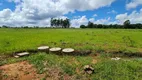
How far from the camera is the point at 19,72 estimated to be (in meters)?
10.5

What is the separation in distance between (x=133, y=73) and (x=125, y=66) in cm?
97

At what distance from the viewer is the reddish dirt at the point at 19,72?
9903 mm

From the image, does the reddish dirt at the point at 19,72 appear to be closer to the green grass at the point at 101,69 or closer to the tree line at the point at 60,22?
the green grass at the point at 101,69

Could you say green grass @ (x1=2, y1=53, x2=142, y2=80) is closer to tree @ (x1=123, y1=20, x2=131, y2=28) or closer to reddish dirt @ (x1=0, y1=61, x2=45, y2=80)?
reddish dirt @ (x1=0, y1=61, x2=45, y2=80)

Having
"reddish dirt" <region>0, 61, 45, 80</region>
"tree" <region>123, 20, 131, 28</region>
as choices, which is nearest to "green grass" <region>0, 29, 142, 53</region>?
"reddish dirt" <region>0, 61, 45, 80</region>

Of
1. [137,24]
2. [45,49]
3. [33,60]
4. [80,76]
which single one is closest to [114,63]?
[80,76]

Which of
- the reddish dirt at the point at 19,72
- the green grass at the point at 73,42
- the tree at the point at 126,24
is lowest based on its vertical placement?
the reddish dirt at the point at 19,72

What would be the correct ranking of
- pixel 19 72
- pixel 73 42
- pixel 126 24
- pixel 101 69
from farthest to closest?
pixel 126 24 → pixel 73 42 → pixel 101 69 → pixel 19 72

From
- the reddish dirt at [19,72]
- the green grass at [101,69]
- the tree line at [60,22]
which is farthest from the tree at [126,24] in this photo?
the reddish dirt at [19,72]

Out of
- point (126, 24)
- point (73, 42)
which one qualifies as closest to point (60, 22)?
point (126, 24)

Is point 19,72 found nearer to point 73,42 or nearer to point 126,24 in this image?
point 73,42

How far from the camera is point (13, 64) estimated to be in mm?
11953

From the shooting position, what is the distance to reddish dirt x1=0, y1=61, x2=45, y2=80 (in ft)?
32.5

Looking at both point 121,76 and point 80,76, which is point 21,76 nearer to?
point 80,76
